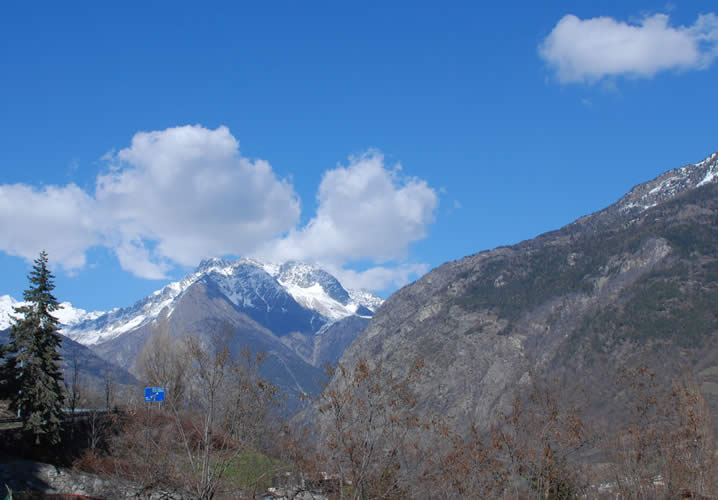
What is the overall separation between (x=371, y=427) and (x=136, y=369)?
3336 inches

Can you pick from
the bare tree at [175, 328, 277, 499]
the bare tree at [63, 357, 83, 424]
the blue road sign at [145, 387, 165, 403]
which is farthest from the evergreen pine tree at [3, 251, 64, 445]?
the bare tree at [175, 328, 277, 499]

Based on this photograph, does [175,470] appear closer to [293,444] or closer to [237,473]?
[293,444]

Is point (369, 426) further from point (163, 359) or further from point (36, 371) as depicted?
point (163, 359)

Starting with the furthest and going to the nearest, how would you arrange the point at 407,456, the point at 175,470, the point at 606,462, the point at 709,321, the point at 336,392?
the point at 709,321 → the point at 606,462 → the point at 175,470 → the point at 407,456 → the point at 336,392

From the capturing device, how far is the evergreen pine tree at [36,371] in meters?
41.1

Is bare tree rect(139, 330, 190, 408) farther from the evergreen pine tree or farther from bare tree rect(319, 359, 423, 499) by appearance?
bare tree rect(319, 359, 423, 499)

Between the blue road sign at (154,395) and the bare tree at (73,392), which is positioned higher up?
the bare tree at (73,392)

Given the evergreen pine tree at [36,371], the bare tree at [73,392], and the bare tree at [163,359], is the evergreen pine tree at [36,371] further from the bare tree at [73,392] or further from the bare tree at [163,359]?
the bare tree at [163,359]

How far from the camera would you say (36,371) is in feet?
137

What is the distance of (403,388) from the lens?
69.5 ft

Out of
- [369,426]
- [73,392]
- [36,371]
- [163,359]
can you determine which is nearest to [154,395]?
[369,426]

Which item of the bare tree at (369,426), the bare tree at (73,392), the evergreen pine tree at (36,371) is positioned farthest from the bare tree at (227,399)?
the bare tree at (73,392)

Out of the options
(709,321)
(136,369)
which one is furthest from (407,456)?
(709,321)

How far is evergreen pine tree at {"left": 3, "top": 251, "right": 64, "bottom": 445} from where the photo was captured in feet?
135
